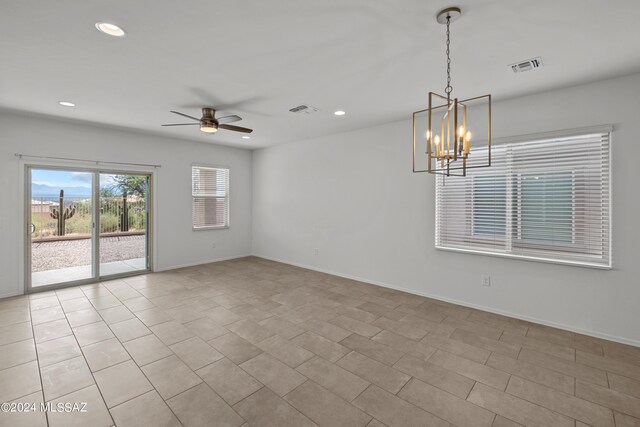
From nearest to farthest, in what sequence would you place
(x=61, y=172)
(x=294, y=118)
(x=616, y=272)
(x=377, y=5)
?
(x=377, y=5), (x=616, y=272), (x=294, y=118), (x=61, y=172)

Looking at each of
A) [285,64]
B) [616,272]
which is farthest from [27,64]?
[616,272]

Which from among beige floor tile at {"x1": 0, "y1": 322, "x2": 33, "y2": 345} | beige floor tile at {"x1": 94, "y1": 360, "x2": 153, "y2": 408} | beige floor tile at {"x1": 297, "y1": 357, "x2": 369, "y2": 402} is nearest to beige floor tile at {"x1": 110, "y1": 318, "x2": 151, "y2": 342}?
beige floor tile at {"x1": 94, "y1": 360, "x2": 153, "y2": 408}

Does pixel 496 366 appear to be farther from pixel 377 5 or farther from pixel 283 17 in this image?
pixel 283 17

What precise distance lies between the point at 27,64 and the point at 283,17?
2.59m

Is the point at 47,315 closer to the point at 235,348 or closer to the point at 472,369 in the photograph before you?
the point at 235,348

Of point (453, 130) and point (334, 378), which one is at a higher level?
point (453, 130)

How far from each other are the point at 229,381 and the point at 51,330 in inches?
96.2

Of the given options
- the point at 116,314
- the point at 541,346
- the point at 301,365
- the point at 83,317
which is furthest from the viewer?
the point at 116,314

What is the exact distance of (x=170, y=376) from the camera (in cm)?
242

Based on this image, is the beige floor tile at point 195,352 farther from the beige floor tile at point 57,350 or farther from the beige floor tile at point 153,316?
the beige floor tile at point 57,350

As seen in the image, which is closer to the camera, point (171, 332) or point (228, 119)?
point (171, 332)

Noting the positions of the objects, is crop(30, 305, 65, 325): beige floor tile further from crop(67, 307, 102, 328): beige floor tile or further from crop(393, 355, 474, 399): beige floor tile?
crop(393, 355, 474, 399): beige floor tile

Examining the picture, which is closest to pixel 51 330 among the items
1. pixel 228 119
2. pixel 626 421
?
pixel 228 119

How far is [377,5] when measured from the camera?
1910mm
